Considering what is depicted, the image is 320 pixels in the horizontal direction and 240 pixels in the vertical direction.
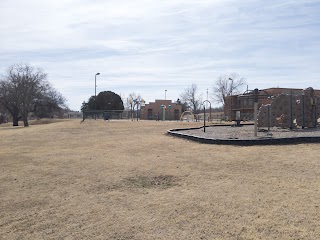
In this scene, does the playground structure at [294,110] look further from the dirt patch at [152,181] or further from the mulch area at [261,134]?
the dirt patch at [152,181]

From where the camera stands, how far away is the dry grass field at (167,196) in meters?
4.41

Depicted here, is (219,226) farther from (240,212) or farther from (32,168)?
(32,168)

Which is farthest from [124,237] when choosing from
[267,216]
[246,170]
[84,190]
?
[246,170]

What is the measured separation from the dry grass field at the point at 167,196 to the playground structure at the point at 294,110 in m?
7.54

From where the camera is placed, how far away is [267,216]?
469cm

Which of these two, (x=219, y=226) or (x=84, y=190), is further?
(x=84, y=190)

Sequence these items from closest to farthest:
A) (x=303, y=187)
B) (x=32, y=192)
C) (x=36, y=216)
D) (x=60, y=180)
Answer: (x=36, y=216) < (x=303, y=187) < (x=32, y=192) < (x=60, y=180)

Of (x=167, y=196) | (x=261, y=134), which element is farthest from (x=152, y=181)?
(x=261, y=134)

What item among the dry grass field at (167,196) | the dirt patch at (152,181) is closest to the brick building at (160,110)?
the dry grass field at (167,196)

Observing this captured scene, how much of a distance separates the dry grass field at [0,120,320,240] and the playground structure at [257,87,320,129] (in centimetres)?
Result: 754

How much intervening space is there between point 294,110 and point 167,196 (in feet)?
45.0

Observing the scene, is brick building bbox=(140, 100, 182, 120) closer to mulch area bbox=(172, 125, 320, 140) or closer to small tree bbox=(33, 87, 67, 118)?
small tree bbox=(33, 87, 67, 118)

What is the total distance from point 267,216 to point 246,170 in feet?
9.42

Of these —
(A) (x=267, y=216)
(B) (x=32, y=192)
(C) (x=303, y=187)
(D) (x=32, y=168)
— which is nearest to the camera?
(A) (x=267, y=216)
